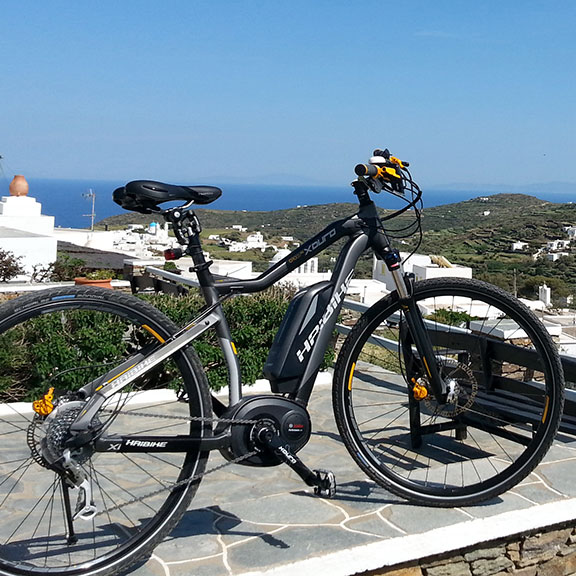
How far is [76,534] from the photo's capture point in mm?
3027

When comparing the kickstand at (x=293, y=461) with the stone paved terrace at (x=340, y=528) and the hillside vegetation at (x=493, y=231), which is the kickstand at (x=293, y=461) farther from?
the hillside vegetation at (x=493, y=231)

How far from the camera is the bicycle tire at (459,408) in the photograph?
10.6 ft

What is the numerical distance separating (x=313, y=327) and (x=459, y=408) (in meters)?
0.83

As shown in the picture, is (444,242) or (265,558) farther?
(444,242)

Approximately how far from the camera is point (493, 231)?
4956 centimetres

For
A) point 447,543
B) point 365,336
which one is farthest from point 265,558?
point 365,336

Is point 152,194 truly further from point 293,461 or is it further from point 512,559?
point 512,559

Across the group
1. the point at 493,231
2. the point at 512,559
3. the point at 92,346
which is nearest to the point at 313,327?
the point at 512,559

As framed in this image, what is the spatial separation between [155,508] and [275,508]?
27.3 inches

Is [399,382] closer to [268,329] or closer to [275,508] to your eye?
[268,329]

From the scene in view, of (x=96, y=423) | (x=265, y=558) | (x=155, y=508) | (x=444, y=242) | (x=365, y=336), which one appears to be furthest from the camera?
(x=444, y=242)

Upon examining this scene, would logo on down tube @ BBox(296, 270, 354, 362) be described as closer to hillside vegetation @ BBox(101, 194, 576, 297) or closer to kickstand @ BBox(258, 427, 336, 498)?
kickstand @ BBox(258, 427, 336, 498)

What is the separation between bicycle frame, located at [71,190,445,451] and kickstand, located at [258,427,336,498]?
0.17m

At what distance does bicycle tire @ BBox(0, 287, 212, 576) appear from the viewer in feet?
8.44
